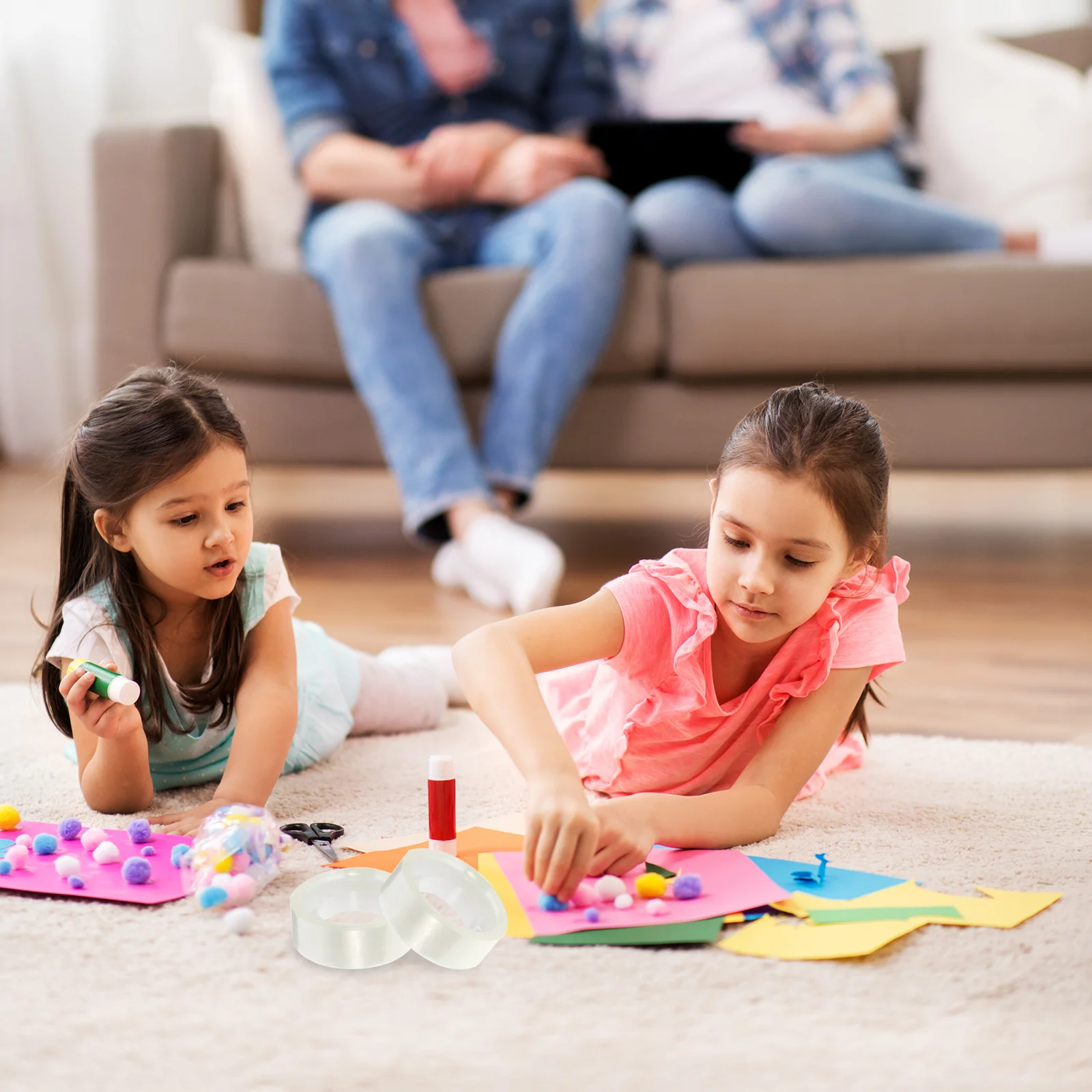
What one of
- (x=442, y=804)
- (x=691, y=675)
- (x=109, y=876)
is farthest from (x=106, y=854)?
(x=691, y=675)

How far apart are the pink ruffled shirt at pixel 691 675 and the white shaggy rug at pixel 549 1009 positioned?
0.44 feet

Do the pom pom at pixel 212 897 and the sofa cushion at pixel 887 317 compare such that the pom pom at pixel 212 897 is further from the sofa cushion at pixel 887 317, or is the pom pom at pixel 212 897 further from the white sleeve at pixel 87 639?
the sofa cushion at pixel 887 317

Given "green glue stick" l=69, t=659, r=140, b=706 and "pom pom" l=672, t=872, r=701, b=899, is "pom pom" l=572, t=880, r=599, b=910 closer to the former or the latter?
"pom pom" l=672, t=872, r=701, b=899

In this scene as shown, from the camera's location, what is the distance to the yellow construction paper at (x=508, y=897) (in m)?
0.76

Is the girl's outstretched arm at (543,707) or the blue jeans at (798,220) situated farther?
the blue jeans at (798,220)

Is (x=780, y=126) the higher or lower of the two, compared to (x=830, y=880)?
higher

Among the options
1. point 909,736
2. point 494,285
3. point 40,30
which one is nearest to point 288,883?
point 909,736

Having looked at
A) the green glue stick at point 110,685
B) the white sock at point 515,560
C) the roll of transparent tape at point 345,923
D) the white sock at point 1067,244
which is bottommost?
the white sock at point 515,560

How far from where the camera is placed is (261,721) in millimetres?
1016

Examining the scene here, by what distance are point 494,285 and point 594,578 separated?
47 cm

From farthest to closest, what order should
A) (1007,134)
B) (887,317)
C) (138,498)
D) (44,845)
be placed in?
(1007,134) < (887,317) < (138,498) < (44,845)

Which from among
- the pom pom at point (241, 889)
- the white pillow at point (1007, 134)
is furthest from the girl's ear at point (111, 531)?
the white pillow at point (1007, 134)

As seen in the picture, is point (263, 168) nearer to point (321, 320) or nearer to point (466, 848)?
point (321, 320)

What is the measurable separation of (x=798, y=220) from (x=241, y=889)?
1.44 metres
